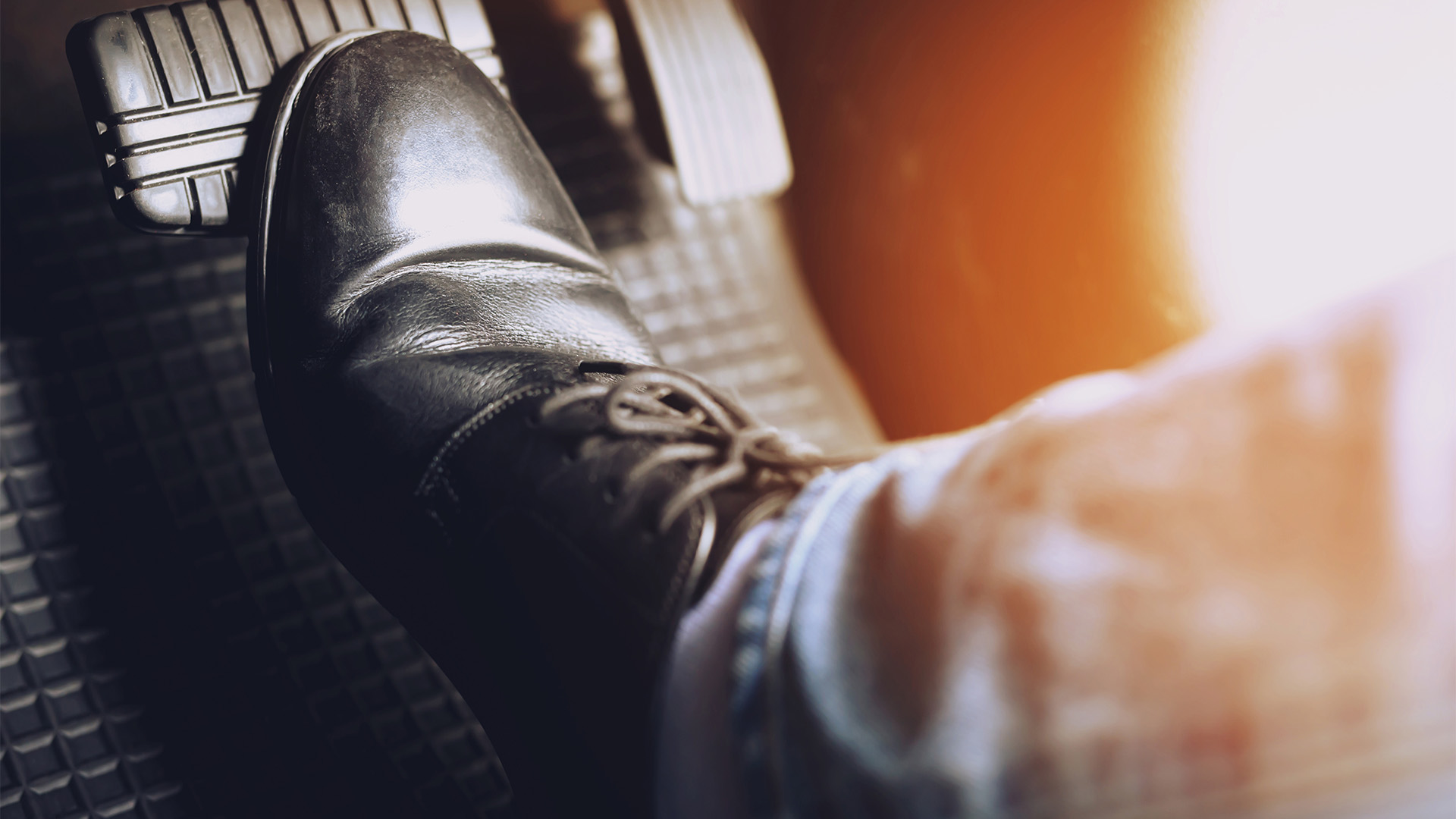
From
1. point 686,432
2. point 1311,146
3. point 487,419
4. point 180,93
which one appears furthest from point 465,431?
point 1311,146

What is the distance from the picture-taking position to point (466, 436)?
0.52 meters

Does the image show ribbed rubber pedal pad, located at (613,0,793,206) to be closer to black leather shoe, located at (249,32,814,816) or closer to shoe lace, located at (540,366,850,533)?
black leather shoe, located at (249,32,814,816)

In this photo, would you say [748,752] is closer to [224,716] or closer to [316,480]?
[316,480]

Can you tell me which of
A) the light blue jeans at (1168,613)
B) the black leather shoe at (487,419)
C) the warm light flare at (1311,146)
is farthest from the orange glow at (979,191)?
the light blue jeans at (1168,613)

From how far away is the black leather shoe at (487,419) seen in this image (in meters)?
0.44

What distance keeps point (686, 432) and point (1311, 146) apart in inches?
17.7

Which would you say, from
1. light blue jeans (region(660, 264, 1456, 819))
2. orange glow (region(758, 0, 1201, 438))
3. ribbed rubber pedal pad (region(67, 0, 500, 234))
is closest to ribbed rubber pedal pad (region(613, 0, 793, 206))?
orange glow (region(758, 0, 1201, 438))

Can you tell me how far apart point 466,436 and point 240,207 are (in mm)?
238

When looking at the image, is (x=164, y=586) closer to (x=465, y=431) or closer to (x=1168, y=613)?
(x=465, y=431)

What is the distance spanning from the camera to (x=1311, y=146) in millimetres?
607

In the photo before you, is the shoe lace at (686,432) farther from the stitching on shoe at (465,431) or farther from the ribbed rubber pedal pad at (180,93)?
the ribbed rubber pedal pad at (180,93)

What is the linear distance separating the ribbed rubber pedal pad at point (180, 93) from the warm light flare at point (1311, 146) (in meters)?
0.61

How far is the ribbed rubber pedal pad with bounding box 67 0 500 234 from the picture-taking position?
0.58 m

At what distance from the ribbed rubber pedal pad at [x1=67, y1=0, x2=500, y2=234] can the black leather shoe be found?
30 mm
